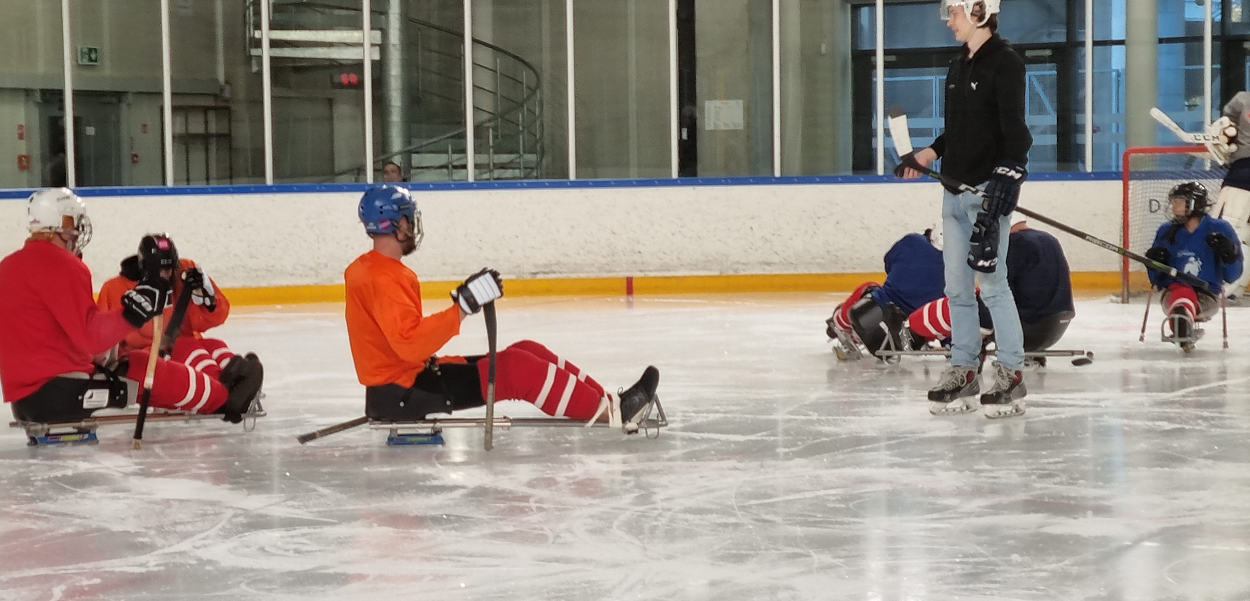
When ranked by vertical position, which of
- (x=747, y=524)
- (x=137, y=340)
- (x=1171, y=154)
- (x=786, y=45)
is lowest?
(x=747, y=524)

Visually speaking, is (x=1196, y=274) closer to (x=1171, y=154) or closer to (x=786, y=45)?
(x=1171, y=154)

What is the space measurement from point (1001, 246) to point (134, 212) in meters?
7.43

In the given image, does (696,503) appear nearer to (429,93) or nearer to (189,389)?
(189,389)

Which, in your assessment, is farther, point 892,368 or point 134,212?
point 134,212

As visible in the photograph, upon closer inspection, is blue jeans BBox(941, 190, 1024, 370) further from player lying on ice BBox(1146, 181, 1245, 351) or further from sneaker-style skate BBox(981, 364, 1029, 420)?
player lying on ice BBox(1146, 181, 1245, 351)

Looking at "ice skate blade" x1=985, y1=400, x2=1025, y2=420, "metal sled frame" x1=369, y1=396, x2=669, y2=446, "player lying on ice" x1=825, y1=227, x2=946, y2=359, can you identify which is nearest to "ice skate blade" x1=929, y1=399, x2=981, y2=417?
"ice skate blade" x1=985, y1=400, x2=1025, y2=420

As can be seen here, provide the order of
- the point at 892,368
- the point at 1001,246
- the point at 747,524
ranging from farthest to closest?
1. the point at 892,368
2. the point at 1001,246
3. the point at 747,524

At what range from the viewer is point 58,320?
14.8 feet

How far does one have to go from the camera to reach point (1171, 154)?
35.1ft

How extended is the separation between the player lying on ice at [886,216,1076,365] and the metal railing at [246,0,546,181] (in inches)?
236

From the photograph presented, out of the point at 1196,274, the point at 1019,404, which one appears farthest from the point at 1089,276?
the point at 1019,404

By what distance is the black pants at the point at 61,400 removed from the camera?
15.2 ft

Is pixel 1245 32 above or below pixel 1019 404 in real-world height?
above

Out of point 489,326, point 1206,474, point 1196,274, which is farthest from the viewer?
point 1196,274
